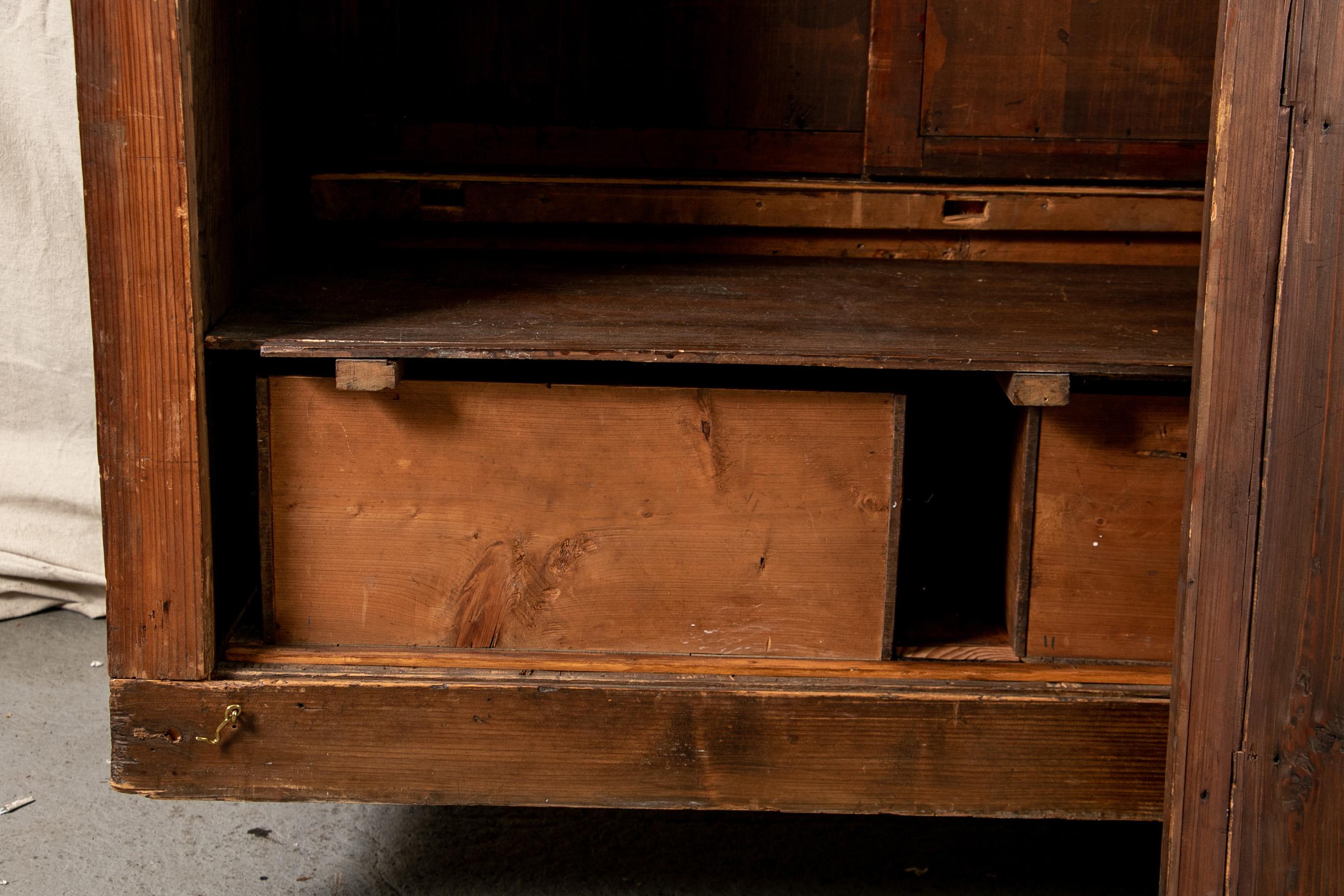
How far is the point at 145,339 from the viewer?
4.33ft

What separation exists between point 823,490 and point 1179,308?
1.95ft

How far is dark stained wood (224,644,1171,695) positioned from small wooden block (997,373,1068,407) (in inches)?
12.9

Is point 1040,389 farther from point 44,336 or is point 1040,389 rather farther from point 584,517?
point 44,336

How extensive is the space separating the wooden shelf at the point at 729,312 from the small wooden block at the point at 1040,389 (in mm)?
13

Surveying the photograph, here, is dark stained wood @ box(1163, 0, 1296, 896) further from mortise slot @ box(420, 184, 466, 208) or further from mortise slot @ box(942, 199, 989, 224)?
mortise slot @ box(420, 184, 466, 208)

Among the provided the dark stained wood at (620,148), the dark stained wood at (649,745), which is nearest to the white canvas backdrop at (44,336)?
the dark stained wood at (620,148)

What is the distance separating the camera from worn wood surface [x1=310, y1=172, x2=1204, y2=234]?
2031 mm

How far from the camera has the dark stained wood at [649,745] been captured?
4.67 ft

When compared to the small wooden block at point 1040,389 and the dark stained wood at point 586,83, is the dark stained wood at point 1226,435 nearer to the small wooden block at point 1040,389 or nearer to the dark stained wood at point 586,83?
the small wooden block at point 1040,389

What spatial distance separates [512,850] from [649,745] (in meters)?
0.52

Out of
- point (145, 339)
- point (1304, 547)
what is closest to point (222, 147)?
point (145, 339)

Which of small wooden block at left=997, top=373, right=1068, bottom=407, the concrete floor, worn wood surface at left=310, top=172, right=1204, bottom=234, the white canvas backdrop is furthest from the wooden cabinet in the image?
the white canvas backdrop

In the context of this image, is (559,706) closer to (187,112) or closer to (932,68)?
(187,112)

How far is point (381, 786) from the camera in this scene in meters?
1.45
